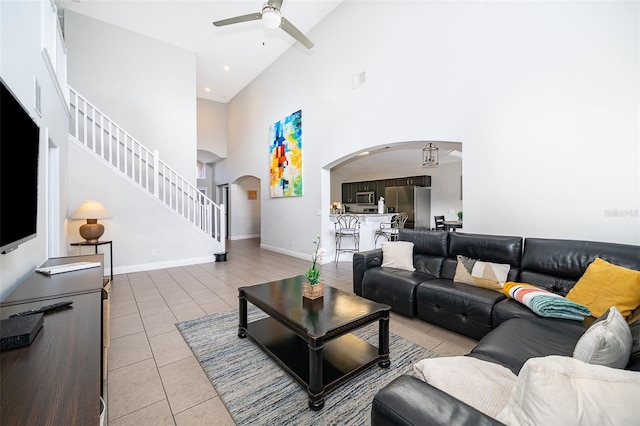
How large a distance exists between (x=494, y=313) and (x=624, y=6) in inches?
127

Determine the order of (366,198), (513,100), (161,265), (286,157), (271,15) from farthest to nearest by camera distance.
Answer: (366,198), (286,157), (161,265), (271,15), (513,100)

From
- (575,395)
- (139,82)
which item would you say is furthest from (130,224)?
(575,395)

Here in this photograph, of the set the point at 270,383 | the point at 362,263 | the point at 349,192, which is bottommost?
the point at 270,383

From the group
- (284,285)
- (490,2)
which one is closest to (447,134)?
(490,2)

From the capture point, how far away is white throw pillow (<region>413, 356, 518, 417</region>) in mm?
1135

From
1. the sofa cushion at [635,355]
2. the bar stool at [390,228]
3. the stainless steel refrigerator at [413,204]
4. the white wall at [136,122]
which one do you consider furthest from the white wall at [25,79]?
the stainless steel refrigerator at [413,204]

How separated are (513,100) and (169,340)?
4.65 m

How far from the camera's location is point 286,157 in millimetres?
6992

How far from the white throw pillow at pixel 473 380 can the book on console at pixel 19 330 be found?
179cm

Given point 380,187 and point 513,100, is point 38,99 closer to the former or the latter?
point 513,100

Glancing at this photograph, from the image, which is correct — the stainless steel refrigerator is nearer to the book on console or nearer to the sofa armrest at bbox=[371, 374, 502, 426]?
the sofa armrest at bbox=[371, 374, 502, 426]

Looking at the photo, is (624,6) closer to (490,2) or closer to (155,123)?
(490,2)

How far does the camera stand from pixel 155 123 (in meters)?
6.50

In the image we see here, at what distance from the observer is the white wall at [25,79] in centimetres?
182
